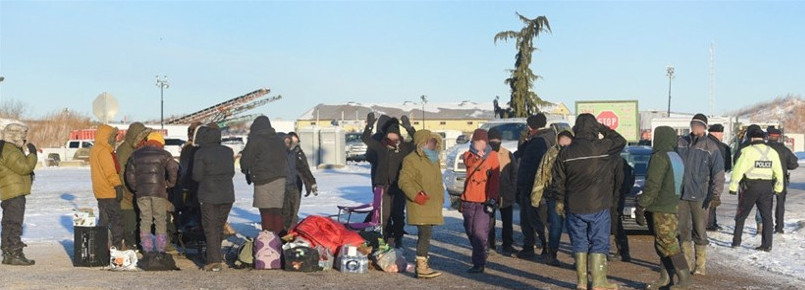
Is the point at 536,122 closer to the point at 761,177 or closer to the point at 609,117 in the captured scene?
the point at 761,177

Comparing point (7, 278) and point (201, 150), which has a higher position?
point (201, 150)

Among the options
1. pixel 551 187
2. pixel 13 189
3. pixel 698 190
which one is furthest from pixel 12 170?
pixel 698 190

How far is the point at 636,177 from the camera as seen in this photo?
15508mm

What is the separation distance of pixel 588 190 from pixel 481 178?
6.72ft

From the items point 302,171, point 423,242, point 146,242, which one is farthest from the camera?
point 302,171

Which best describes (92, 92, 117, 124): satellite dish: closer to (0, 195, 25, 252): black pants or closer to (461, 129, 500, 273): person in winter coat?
(0, 195, 25, 252): black pants

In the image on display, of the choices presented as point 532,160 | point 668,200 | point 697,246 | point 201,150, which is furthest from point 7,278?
point 697,246

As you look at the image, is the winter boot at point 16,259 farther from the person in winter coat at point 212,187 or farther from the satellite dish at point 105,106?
the satellite dish at point 105,106

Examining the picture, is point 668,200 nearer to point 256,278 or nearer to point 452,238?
point 256,278

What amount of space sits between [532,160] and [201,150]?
164 inches

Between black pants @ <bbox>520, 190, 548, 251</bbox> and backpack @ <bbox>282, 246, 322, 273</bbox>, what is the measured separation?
2962mm

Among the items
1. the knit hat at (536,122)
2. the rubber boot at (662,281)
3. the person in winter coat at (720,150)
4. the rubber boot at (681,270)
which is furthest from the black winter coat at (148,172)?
the person in winter coat at (720,150)

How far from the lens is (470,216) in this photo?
10836 millimetres

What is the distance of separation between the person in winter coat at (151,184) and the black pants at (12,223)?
1559mm
